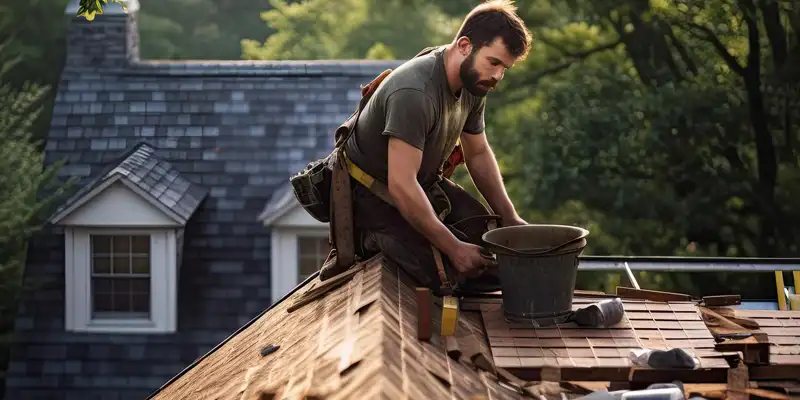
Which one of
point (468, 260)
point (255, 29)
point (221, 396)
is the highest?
point (255, 29)

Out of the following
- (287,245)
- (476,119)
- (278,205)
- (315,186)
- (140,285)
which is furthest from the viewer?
(140,285)

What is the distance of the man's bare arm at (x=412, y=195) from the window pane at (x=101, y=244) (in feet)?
35.6

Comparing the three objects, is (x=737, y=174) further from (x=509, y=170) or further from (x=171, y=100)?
(x=171, y=100)

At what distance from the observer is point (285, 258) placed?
15758 millimetres

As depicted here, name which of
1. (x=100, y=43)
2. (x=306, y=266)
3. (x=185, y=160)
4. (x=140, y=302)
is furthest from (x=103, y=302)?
(x=100, y=43)

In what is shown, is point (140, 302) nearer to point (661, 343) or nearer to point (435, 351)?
point (661, 343)

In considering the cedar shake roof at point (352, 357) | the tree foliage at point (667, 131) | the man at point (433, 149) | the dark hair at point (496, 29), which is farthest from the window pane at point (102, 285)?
the dark hair at point (496, 29)

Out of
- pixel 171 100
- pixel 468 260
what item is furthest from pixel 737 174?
pixel 468 260

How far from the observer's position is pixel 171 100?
17.0 m

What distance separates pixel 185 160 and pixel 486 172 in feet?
34.2

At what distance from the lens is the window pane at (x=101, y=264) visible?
52.6ft

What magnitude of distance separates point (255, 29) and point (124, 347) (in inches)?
1077

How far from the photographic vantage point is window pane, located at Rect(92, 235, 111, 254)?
15.9 metres

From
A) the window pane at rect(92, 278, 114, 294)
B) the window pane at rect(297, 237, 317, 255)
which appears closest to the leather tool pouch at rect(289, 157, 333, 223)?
the window pane at rect(297, 237, 317, 255)
